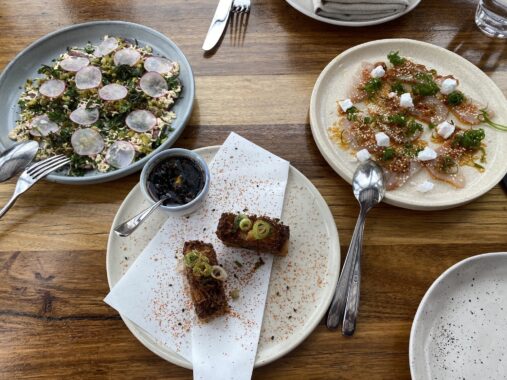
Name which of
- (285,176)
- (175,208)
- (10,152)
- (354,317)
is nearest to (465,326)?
(354,317)

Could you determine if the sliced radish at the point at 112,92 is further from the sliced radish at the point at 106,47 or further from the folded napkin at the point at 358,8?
the folded napkin at the point at 358,8

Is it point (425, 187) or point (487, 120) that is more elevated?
point (487, 120)

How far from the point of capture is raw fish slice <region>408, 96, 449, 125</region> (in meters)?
1.66

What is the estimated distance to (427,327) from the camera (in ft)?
4.15

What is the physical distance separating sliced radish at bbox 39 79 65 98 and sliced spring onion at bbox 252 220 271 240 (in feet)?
3.27

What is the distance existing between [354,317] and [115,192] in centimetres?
94

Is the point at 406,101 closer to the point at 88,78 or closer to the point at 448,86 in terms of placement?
the point at 448,86

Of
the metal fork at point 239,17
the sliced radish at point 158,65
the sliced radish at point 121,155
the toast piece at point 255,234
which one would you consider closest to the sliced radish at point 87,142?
the sliced radish at point 121,155

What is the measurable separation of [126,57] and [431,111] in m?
1.26

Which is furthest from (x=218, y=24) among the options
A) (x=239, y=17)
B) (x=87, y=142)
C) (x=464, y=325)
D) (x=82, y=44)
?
(x=464, y=325)

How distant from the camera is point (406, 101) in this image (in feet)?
5.42

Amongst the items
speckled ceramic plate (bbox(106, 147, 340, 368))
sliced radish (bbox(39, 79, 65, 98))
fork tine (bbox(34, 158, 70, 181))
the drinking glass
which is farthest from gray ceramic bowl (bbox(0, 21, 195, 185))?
the drinking glass

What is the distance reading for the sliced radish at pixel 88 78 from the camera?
1696mm

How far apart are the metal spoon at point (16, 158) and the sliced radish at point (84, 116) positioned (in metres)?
0.17
